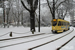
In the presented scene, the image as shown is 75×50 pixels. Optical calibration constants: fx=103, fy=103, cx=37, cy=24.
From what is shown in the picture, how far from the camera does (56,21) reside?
19906 millimetres

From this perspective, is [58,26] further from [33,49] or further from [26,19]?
[26,19]

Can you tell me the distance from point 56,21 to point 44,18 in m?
40.5

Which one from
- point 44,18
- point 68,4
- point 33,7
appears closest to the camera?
point 33,7

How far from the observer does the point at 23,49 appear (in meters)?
6.96

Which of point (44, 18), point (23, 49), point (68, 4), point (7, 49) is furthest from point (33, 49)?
point (44, 18)

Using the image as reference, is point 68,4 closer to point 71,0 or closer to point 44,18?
point 71,0

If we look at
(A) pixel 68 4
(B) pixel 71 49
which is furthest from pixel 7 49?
(A) pixel 68 4

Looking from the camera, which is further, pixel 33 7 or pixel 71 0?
pixel 71 0

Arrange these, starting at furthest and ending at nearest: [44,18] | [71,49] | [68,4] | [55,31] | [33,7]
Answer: [44,18] → [68,4] → [55,31] → [33,7] → [71,49]

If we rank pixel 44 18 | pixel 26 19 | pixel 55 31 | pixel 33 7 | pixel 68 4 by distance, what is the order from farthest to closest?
pixel 44 18
pixel 26 19
pixel 68 4
pixel 55 31
pixel 33 7

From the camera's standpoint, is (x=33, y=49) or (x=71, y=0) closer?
(x=33, y=49)

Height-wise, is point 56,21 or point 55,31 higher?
point 56,21

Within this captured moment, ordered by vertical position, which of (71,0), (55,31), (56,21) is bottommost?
(55,31)

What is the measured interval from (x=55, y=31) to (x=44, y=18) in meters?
39.9
